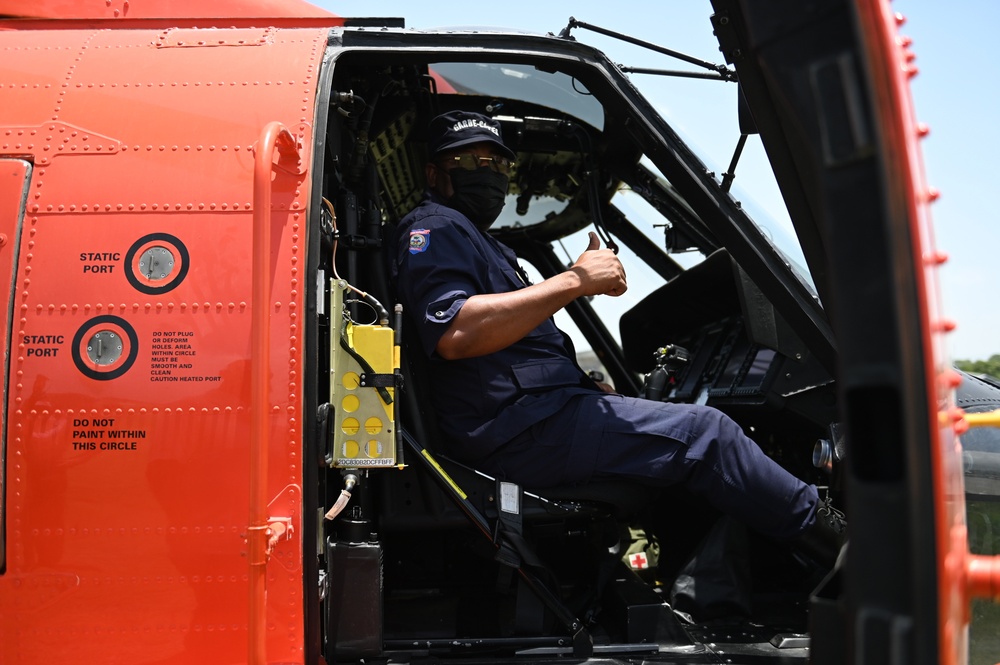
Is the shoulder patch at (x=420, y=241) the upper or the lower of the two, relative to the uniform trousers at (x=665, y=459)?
upper

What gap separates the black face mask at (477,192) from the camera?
9.53ft

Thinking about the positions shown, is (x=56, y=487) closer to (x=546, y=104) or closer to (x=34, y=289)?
(x=34, y=289)

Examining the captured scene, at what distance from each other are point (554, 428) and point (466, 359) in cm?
36

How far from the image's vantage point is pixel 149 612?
2057mm

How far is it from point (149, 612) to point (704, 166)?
80.4 inches

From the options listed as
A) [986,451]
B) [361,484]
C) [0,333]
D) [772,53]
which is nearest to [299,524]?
[361,484]

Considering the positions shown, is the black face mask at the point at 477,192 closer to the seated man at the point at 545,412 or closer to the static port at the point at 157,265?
Answer: the seated man at the point at 545,412

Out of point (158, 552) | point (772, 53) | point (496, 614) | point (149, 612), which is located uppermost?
point (772, 53)

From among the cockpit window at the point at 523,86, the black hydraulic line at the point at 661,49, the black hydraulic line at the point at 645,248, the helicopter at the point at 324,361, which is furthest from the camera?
the black hydraulic line at the point at 645,248

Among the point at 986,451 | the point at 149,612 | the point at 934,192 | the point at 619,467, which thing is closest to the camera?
the point at 934,192

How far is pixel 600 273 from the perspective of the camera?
259 centimetres

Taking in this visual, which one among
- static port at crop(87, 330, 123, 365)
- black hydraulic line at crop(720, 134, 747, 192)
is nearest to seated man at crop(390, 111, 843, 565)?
black hydraulic line at crop(720, 134, 747, 192)

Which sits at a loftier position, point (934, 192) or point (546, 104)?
point (546, 104)

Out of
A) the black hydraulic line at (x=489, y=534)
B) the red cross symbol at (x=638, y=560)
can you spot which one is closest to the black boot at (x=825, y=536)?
the black hydraulic line at (x=489, y=534)
